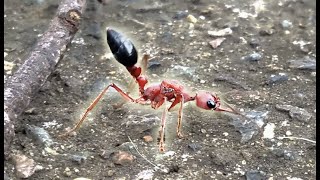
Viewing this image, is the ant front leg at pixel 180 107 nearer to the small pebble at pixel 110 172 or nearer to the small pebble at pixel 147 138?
the small pebble at pixel 147 138

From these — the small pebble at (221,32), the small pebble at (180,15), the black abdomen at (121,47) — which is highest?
the black abdomen at (121,47)

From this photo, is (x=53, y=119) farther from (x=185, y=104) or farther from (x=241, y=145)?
(x=241, y=145)

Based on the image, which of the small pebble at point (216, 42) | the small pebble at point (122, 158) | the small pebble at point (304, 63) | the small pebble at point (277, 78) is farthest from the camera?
the small pebble at point (216, 42)

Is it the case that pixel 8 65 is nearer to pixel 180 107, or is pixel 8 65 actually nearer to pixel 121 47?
pixel 121 47

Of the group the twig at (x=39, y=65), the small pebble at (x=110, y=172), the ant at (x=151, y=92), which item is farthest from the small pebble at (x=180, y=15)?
the small pebble at (x=110, y=172)

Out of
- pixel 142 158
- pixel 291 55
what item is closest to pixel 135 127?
pixel 142 158

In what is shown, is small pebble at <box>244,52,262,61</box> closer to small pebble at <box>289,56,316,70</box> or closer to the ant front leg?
small pebble at <box>289,56,316,70</box>

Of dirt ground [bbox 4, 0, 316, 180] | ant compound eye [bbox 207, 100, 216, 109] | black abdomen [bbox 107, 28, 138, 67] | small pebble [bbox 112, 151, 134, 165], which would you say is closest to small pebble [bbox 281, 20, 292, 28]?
dirt ground [bbox 4, 0, 316, 180]
